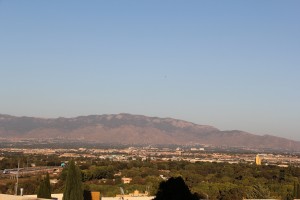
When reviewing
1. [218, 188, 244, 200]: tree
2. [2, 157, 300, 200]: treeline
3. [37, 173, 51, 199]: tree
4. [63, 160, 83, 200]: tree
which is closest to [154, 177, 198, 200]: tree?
[63, 160, 83, 200]: tree

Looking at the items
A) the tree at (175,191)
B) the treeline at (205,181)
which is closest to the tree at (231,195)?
the treeline at (205,181)

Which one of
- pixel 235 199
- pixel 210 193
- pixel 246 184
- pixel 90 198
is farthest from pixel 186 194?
pixel 246 184

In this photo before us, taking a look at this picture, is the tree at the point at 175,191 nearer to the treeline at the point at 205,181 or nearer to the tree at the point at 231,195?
the tree at the point at 231,195

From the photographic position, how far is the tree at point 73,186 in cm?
2797

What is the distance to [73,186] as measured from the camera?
28.2 meters

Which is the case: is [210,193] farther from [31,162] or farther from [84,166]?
[31,162]

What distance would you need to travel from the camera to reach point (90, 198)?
32031mm

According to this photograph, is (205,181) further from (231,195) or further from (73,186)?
(73,186)

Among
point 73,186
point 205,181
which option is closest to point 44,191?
point 73,186

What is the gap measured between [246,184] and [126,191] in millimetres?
14768

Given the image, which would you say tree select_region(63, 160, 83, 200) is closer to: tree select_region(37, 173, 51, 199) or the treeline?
tree select_region(37, 173, 51, 199)

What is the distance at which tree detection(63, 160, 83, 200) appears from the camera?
91.8ft

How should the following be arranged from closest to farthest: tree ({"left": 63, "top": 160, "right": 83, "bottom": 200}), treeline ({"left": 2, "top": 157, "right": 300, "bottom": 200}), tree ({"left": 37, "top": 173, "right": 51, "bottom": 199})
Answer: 1. tree ({"left": 63, "top": 160, "right": 83, "bottom": 200})
2. tree ({"left": 37, "top": 173, "right": 51, "bottom": 199})
3. treeline ({"left": 2, "top": 157, "right": 300, "bottom": 200})

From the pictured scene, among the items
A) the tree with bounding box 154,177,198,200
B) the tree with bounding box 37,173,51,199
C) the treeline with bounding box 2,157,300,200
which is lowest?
the treeline with bounding box 2,157,300,200
